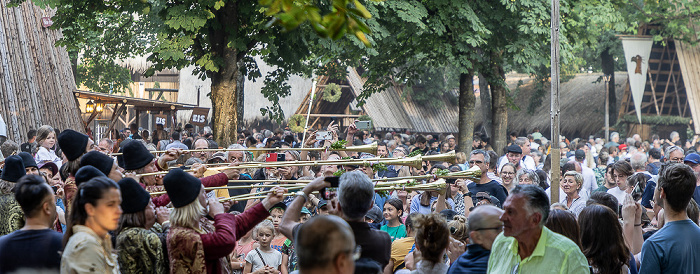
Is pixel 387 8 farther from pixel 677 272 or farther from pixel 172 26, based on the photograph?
pixel 677 272

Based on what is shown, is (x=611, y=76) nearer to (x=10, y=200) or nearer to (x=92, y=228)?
(x=10, y=200)

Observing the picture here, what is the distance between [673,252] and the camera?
524 cm

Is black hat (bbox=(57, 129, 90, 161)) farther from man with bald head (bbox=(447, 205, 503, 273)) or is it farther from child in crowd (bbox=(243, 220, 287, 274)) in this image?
man with bald head (bbox=(447, 205, 503, 273))

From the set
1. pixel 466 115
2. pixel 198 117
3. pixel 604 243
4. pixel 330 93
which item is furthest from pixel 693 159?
pixel 330 93

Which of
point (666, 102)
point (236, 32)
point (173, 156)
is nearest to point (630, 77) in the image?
point (666, 102)

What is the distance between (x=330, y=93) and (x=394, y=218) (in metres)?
25.4

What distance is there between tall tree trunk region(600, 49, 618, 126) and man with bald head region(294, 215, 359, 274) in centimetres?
3742

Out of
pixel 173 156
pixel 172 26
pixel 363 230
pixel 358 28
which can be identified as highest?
pixel 172 26

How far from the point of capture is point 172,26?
1323 cm

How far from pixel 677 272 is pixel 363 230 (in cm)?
218

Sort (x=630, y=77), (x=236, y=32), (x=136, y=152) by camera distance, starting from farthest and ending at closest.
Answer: (x=630, y=77), (x=236, y=32), (x=136, y=152)

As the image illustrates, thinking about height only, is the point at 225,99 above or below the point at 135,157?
above

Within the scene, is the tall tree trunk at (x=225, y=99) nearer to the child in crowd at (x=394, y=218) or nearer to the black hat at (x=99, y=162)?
the child in crowd at (x=394, y=218)

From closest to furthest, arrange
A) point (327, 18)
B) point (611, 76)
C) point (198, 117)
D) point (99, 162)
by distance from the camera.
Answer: point (327, 18) < point (99, 162) < point (198, 117) < point (611, 76)
